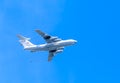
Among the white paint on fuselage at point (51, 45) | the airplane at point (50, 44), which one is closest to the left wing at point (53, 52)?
the airplane at point (50, 44)

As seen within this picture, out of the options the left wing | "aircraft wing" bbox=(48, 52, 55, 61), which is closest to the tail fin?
the left wing

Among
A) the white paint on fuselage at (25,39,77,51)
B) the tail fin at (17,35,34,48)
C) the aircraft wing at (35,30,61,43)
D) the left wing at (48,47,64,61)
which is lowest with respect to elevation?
the white paint on fuselage at (25,39,77,51)

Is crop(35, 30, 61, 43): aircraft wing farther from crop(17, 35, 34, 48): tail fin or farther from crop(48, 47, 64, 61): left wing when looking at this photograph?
crop(17, 35, 34, 48): tail fin

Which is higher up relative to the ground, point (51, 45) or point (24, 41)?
point (24, 41)

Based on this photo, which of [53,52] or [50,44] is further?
[53,52]

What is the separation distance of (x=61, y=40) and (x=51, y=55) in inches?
673

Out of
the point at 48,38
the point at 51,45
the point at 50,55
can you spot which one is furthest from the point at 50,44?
the point at 50,55

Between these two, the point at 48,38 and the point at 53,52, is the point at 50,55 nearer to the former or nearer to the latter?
the point at 53,52

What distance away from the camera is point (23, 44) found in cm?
19425

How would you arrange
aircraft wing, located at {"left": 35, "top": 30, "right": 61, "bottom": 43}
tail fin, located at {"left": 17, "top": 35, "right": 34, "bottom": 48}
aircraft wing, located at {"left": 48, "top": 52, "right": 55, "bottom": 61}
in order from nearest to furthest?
1. aircraft wing, located at {"left": 35, "top": 30, "right": 61, "bottom": 43}
2. tail fin, located at {"left": 17, "top": 35, "right": 34, "bottom": 48}
3. aircraft wing, located at {"left": 48, "top": 52, "right": 55, "bottom": 61}

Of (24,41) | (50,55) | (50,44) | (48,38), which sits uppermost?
(24,41)

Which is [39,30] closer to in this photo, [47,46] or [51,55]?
[47,46]

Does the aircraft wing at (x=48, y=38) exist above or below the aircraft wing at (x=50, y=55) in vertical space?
below

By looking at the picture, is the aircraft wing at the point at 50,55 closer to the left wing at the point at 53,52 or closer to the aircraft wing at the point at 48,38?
the left wing at the point at 53,52
